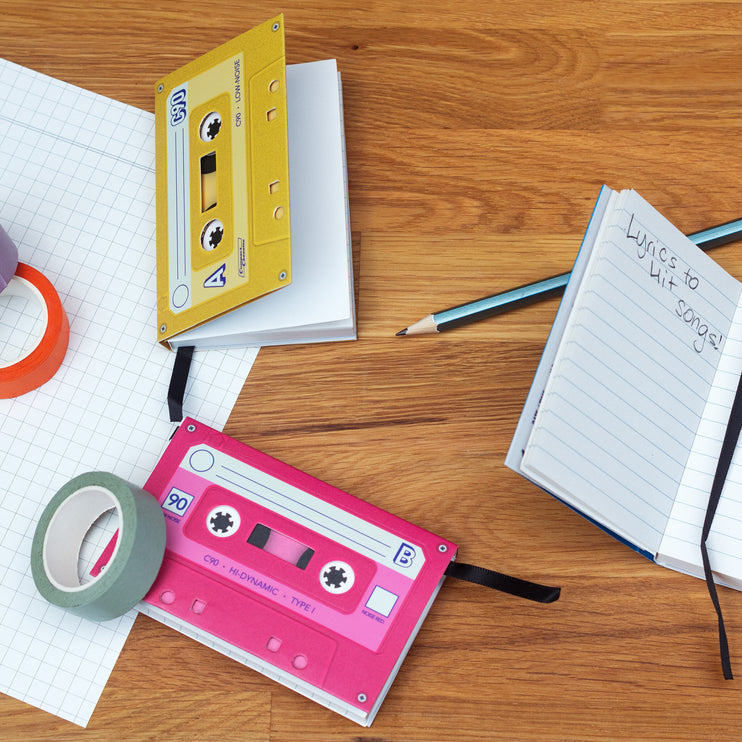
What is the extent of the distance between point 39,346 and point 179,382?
150 millimetres

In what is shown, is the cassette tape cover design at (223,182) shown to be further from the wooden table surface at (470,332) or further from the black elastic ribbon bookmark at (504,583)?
the black elastic ribbon bookmark at (504,583)

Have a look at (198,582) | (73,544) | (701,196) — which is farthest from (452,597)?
(701,196)

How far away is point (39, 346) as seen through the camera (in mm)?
831

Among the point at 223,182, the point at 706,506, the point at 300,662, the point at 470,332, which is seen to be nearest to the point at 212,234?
the point at 223,182

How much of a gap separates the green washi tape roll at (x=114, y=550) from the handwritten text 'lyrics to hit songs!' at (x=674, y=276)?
545mm

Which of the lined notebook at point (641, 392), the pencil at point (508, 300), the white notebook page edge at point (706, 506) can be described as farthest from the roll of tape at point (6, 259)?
the white notebook page edge at point (706, 506)

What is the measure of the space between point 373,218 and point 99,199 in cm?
33

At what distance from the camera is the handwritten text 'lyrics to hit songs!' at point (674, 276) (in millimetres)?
767

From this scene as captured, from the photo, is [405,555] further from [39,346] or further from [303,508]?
[39,346]

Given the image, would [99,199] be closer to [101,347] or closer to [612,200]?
[101,347]

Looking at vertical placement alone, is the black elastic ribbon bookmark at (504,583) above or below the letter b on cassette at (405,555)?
above

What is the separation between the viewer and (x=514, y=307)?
2.91ft

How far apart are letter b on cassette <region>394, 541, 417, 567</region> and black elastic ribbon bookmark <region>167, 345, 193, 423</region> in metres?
0.28

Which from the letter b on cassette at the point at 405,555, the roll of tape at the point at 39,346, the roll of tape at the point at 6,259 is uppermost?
the roll of tape at the point at 6,259
